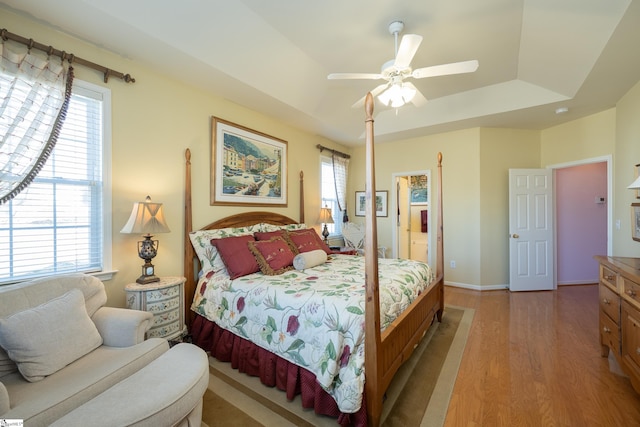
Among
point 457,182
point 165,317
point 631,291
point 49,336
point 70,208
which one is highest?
point 457,182

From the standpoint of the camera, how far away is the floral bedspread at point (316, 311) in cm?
153

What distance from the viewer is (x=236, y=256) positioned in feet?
A: 8.31

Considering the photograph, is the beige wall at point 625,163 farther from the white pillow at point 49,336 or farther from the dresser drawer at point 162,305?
the white pillow at point 49,336

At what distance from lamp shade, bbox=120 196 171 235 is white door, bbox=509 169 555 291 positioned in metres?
4.85

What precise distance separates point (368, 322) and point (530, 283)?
4.15 meters

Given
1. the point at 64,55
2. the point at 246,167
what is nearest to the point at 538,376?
the point at 246,167

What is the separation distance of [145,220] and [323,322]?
1663 mm

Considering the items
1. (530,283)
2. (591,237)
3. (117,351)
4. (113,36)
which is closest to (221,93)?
(113,36)

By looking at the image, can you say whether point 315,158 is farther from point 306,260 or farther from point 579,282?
point 579,282

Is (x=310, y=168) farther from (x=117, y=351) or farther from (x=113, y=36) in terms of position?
(x=117, y=351)

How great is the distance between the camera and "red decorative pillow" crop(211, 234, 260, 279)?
2.45 metres

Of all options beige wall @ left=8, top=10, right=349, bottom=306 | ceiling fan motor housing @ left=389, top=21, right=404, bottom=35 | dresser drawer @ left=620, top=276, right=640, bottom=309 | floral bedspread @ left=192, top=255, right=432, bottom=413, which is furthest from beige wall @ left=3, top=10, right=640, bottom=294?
ceiling fan motor housing @ left=389, top=21, right=404, bottom=35

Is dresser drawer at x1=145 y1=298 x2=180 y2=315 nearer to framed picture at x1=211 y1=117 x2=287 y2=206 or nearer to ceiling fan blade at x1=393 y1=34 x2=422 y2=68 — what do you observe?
framed picture at x1=211 y1=117 x2=287 y2=206

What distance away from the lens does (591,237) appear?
14.9ft
